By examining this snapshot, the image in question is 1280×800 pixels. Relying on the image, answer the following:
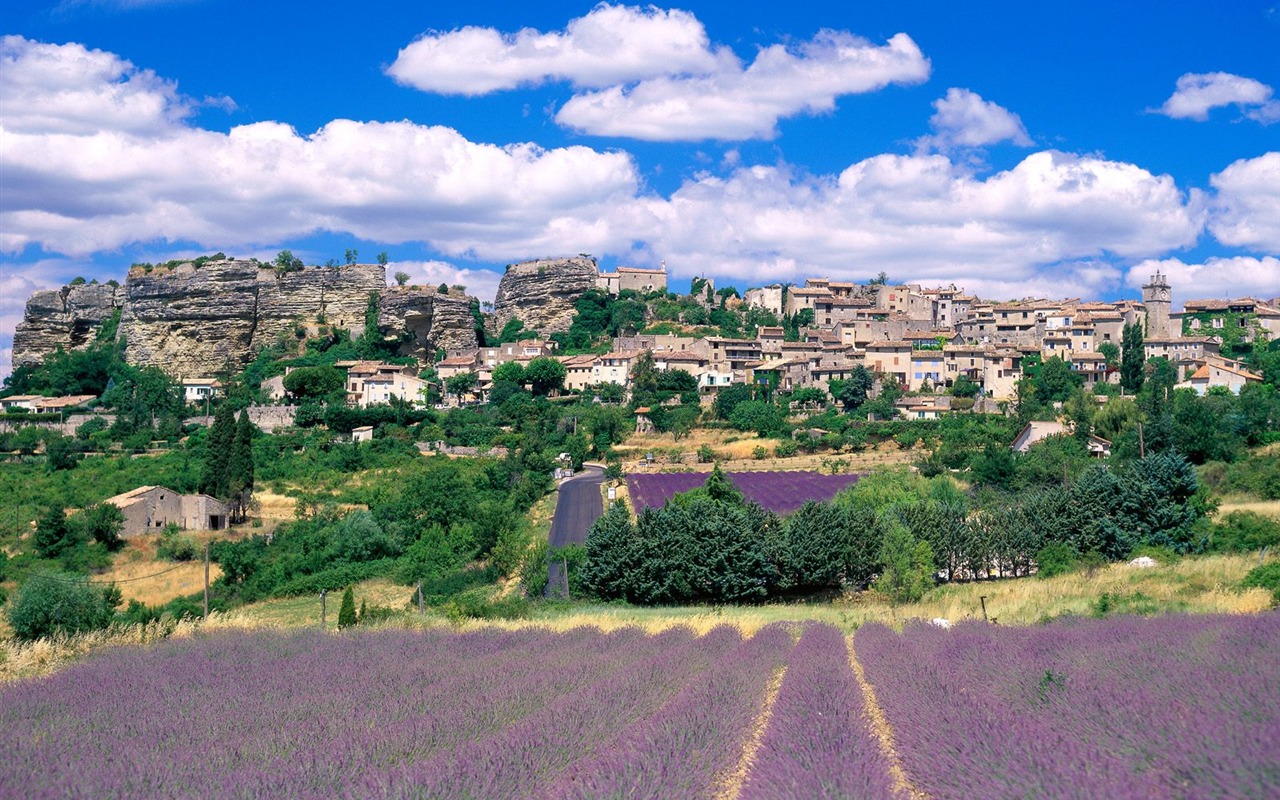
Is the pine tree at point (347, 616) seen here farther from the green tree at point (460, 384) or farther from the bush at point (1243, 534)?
the green tree at point (460, 384)

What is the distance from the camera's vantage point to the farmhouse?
3731cm

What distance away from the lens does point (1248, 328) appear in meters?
71.4

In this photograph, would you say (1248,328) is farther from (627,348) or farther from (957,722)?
(957,722)

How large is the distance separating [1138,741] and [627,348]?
66669 millimetres

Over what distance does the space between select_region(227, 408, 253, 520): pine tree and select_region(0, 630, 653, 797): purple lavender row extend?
88.5 feet

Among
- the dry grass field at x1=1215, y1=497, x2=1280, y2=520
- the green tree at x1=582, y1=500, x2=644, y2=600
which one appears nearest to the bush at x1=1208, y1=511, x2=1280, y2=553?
the dry grass field at x1=1215, y1=497, x2=1280, y2=520

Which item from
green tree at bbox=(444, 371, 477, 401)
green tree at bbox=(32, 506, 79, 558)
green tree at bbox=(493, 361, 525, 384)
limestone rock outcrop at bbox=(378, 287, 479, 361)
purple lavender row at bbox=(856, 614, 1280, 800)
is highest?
limestone rock outcrop at bbox=(378, 287, 479, 361)

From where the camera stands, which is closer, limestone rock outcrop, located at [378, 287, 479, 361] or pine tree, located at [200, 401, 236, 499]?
pine tree, located at [200, 401, 236, 499]

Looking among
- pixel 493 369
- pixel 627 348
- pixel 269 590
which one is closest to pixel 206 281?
pixel 493 369

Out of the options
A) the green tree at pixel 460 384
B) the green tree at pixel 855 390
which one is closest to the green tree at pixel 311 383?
the green tree at pixel 460 384

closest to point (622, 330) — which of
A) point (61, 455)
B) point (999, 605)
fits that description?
point (61, 455)

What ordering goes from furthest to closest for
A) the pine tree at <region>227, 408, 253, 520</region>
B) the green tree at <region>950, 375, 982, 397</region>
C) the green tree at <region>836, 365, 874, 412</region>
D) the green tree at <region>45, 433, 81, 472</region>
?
the green tree at <region>950, 375, 982, 397</region>
the green tree at <region>836, 365, 874, 412</region>
the green tree at <region>45, 433, 81, 472</region>
the pine tree at <region>227, 408, 253, 520</region>

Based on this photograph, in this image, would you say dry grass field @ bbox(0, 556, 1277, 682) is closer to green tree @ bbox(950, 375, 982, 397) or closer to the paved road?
the paved road

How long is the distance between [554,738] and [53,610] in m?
16.6
